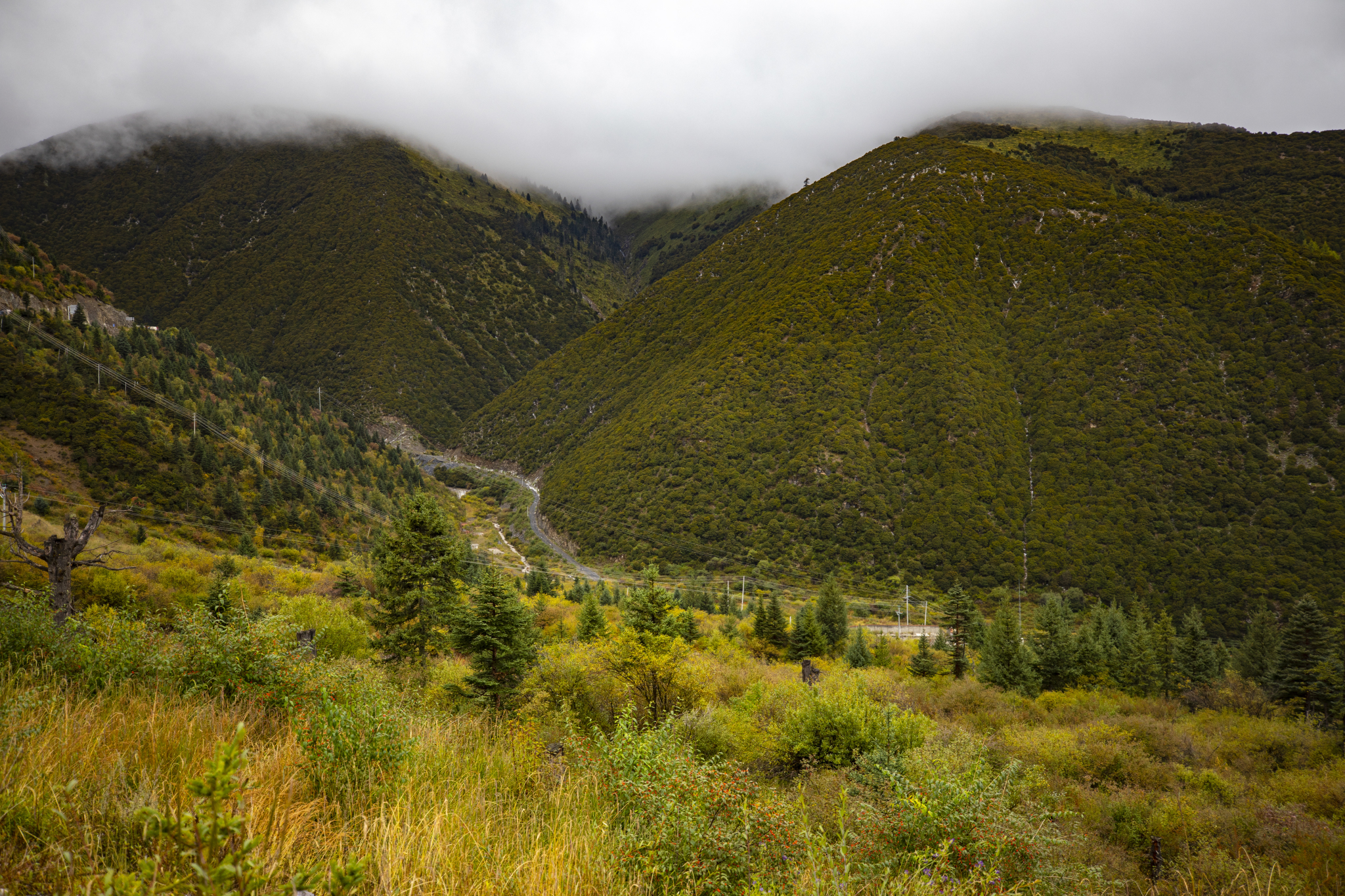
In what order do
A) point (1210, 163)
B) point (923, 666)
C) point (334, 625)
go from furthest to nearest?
point (1210, 163) → point (923, 666) → point (334, 625)

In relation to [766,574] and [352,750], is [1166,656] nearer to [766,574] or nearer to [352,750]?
[766,574]

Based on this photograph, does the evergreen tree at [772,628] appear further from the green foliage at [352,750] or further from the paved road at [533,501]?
the green foliage at [352,750]

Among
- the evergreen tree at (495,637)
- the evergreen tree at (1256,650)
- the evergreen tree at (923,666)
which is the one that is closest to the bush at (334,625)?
the evergreen tree at (495,637)

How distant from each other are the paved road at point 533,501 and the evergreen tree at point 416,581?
4359 cm

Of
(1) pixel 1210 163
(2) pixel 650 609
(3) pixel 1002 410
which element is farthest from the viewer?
(1) pixel 1210 163

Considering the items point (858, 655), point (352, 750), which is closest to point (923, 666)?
point (858, 655)

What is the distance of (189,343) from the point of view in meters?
71.2

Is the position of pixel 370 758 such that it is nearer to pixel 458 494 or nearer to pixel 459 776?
pixel 459 776

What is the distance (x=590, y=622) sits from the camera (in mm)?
29109

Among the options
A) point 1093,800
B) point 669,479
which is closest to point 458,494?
point 669,479

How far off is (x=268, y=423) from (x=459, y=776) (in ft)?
266

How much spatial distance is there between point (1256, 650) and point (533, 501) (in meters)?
94.3

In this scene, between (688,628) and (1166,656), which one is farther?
(1166,656)

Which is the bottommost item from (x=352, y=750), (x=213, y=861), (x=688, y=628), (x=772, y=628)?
(x=772, y=628)
